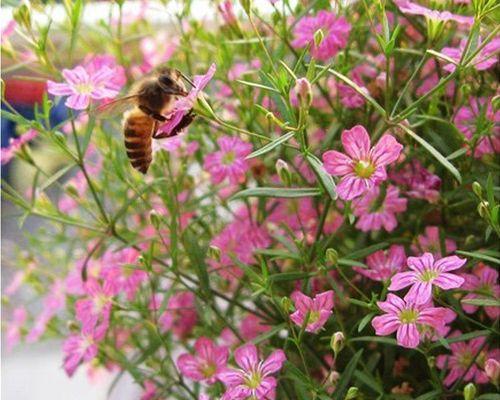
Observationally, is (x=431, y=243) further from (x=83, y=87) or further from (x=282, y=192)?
(x=83, y=87)

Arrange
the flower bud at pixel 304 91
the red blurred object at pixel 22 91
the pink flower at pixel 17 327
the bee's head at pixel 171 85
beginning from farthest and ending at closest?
the red blurred object at pixel 22 91 → the pink flower at pixel 17 327 → the bee's head at pixel 171 85 → the flower bud at pixel 304 91

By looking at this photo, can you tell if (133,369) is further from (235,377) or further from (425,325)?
(425,325)

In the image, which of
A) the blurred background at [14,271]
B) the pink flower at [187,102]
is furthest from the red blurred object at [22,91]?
the pink flower at [187,102]

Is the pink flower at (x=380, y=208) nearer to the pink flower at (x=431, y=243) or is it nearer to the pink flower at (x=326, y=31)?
the pink flower at (x=431, y=243)

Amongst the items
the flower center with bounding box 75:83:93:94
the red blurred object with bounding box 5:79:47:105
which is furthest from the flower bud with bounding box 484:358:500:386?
the red blurred object with bounding box 5:79:47:105

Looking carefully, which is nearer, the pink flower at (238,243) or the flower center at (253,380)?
the flower center at (253,380)

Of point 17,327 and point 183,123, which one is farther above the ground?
point 183,123

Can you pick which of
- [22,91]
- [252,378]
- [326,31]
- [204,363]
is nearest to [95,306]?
[204,363]
